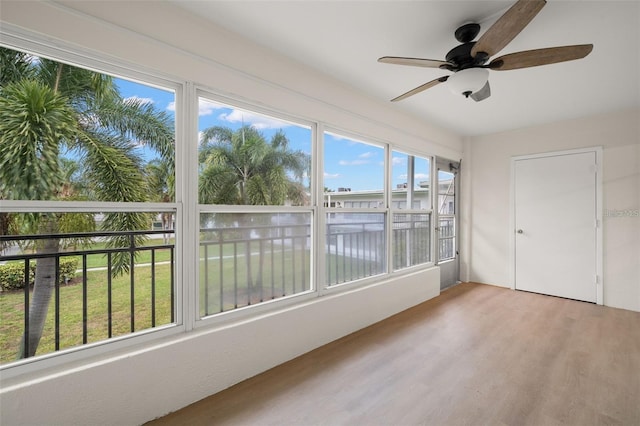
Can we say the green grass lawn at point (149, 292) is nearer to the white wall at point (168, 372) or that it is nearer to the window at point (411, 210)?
the white wall at point (168, 372)

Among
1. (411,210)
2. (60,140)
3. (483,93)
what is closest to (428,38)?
(483,93)

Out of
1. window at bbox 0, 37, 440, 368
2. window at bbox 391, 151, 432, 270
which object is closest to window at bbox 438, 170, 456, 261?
window at bbox 391, 151, 432, 270

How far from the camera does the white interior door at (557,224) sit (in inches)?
144

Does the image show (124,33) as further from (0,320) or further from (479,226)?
(479,226)

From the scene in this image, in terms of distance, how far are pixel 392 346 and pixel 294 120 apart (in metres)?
2.19

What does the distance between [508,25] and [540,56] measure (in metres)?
0.49

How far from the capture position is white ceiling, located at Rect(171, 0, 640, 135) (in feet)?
5.58

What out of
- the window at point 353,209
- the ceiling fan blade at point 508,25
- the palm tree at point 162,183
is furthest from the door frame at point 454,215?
the palm tree at point 162,183

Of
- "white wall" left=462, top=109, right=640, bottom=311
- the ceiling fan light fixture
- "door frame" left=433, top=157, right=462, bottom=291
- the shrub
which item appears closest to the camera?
the shrub

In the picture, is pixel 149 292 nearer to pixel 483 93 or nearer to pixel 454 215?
pixel 483 93

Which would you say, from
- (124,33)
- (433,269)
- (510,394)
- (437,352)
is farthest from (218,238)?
(433,269)

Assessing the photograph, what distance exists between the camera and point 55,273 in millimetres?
1541

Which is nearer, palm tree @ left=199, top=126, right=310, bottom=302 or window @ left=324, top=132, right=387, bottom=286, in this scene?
palm tree @ left=199, top=126, right=310, bottom=302

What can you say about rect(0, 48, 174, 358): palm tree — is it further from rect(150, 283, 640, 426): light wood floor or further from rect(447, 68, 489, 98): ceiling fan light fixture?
rect(447, 68, 489, 98): ceiling fan light fixture
